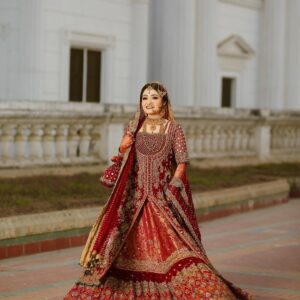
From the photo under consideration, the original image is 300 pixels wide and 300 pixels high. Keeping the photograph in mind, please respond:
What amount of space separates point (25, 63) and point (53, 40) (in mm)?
893

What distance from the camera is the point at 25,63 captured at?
1794 centimetres

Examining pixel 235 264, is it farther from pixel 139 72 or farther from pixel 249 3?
pixel 249 3

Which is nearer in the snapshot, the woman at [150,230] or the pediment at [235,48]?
the woman at [150,230]

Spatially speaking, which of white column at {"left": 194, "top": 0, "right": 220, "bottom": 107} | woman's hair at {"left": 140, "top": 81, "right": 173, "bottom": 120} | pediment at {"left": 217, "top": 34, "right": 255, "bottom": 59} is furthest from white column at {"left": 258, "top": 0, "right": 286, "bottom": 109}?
woman's hair at {"left": 140, "top": 81, "right": 173, "bottom": 120}

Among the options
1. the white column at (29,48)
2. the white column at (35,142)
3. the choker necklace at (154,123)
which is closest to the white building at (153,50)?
the white column at (29,48)

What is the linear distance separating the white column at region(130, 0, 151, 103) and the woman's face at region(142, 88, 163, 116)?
13333 millimetres

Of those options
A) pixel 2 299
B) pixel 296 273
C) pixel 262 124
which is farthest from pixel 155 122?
pixel 262 124

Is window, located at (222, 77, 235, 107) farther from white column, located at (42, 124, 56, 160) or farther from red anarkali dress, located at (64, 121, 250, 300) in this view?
red anarkali dress, located at (64, 121, 250, 300)

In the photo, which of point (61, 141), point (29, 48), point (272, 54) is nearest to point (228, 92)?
point (272, 54)

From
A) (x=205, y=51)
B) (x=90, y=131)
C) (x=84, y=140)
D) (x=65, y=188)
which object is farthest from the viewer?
(x=205, y=51)

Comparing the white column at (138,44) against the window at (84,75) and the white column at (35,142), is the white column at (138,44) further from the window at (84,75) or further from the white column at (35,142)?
the white column at (35,142)

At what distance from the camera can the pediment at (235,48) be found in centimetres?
2362

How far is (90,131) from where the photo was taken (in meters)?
14.9

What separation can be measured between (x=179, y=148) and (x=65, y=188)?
5.63m
